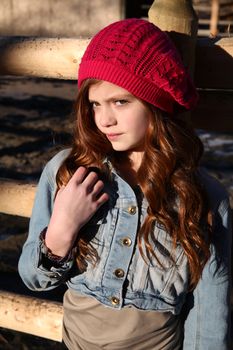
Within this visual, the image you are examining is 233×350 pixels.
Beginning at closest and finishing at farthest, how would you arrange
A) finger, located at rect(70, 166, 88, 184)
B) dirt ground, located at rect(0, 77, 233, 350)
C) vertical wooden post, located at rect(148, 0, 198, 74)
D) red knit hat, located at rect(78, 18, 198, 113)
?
red knit hat, located at rect(78, 18, 198, 113) → finger, located at rect(70, 166, 88, 184) → vertical wooden post, located at rect(148, 0, 198, 74) → dirt ground, located at rect(0, 77, 233, 350)

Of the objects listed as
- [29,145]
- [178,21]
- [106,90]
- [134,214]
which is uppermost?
[178,21]

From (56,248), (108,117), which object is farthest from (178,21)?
(56,248)

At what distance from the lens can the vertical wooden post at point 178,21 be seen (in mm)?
1781

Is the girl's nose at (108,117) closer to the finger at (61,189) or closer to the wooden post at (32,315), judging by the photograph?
the finger at (61,189)

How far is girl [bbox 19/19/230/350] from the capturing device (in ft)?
5.22

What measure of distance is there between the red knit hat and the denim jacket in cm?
29

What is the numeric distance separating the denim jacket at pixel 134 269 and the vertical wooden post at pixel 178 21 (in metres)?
0.41

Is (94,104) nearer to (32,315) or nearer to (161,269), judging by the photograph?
(161,269)

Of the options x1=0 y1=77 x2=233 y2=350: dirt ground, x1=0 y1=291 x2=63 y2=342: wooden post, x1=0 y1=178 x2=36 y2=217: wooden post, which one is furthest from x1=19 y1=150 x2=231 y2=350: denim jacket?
x1=0 y1=77 x2=233 y2=350: dirt ground

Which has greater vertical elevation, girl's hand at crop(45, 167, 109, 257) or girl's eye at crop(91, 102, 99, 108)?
girl's eye at crop(91, 102, 99, 108)

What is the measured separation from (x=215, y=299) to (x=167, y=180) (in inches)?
15.8

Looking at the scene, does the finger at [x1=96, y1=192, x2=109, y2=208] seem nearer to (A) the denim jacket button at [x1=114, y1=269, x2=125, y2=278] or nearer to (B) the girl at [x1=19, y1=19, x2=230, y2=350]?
(B) the girl at [x1=19, y1=19, x2=230, y2=350]

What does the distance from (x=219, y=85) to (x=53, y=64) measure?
0.58 m

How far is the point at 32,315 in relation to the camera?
2.35 meters
